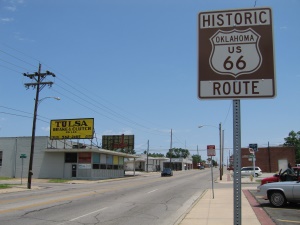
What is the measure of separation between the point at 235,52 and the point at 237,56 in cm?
5

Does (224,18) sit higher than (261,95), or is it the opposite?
(224,18)

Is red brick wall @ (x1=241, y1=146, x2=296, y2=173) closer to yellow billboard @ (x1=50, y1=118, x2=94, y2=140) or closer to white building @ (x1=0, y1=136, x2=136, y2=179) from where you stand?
white building @ (x1=0, y1=136, x2=136, y2=179)

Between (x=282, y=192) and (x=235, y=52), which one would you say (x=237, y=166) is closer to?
(x=235, y=52)

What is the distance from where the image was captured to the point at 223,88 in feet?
11.1

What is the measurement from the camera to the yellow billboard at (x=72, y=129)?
50.4 meters

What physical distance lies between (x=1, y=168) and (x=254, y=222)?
48.2 m

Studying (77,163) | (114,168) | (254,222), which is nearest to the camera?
(254,222)

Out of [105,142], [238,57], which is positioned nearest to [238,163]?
[238,57]

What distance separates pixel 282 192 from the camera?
49.9 ft

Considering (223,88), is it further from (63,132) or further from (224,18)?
(63,132)

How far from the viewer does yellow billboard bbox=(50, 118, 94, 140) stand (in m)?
50.4

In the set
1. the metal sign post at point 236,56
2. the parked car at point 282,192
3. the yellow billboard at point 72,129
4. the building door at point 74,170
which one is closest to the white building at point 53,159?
the building door at point 74,170

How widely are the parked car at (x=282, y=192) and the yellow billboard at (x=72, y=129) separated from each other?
3676 cm

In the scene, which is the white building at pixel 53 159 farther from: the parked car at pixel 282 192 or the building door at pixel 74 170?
the parked car at pixel 282 192
